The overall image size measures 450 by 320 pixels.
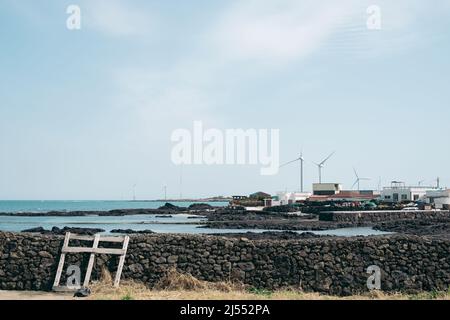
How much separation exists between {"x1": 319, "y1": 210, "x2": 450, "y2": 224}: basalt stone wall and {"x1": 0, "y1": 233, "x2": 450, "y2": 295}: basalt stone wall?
45081 millimetres

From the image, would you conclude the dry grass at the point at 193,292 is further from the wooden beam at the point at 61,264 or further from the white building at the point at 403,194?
the white building at the point at 403,194

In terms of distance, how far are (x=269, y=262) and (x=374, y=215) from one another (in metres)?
51.2

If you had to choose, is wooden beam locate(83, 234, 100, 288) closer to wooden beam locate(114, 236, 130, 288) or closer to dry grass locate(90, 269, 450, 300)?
dry grass locate(90, 269, 450, 300)

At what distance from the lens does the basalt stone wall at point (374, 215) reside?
6094 centimetres

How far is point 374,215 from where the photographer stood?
205ft

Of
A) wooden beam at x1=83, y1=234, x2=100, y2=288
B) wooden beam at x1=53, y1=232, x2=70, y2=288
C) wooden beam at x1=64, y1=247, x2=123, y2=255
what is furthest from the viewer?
wooden beam at x1=64, y1=247, x2=123, y2=255

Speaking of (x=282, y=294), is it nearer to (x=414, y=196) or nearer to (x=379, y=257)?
(x=379, y=257)

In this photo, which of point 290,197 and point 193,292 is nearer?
point 193,292

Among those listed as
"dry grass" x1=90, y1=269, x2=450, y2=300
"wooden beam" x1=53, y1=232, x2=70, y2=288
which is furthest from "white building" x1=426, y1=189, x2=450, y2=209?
"wooden beam" x1=53, y1=232, x2=70, y2=288

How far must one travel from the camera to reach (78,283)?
1391cm

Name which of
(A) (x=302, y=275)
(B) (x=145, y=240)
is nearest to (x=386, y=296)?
(A) (x=302, y=275)

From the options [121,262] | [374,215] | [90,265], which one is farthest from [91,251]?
[374,215]

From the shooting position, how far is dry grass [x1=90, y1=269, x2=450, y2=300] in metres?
12.8

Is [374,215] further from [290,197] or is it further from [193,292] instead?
[193,292]
